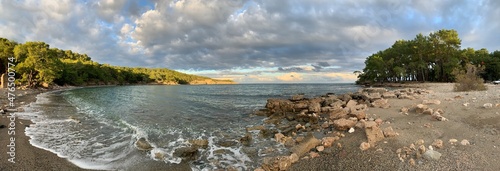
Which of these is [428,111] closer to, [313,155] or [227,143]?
[313,155]

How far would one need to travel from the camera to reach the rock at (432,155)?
7.48 m

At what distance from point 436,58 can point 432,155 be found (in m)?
87.7

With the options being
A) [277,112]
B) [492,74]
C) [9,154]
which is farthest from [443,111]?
[492,74]

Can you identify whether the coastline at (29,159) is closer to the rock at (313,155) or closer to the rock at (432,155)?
the rock at (313,155)

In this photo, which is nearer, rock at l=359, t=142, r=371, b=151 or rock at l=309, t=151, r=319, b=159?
rock at l=359, t=142, r=371, b=151

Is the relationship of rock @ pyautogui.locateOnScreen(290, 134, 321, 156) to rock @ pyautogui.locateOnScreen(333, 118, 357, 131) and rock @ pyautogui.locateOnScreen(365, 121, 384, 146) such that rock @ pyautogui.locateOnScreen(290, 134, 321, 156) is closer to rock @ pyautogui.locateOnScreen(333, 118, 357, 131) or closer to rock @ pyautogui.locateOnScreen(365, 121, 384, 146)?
rock @ pyautogui.locateOnScreen(365, 121, 384, 146)

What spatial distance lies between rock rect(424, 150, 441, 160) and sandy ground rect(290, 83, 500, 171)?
0.13 metres

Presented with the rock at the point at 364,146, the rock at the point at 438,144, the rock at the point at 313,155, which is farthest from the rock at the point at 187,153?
the rock at the point at 438,144

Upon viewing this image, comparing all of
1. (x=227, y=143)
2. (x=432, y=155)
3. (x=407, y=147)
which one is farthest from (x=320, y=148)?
(x=227, y=143)

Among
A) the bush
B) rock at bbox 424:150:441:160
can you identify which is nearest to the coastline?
rock at bbox 424:150:441:160

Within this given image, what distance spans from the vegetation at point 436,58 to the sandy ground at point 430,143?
64680 millimetres

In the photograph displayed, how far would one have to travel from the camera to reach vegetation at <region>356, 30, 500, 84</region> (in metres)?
71.8

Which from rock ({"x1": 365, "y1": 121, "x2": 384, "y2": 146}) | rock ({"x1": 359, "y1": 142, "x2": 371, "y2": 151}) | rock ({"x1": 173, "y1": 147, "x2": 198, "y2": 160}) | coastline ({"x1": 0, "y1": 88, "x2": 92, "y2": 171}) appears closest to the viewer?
coastline ({"x1": 0, "y1": 88, "x2": 92, "y2": 171})

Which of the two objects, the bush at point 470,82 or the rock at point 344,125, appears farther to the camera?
the bush at point 470,82
